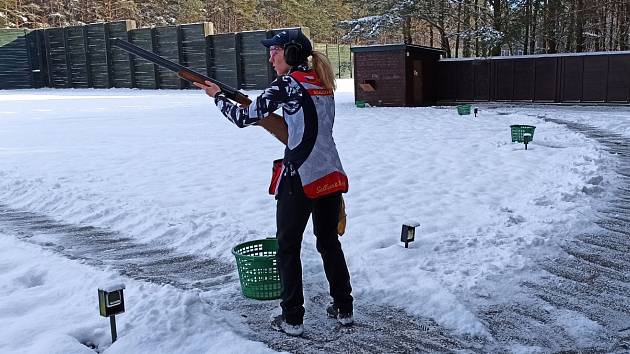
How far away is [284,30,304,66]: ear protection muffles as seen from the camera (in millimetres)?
3309

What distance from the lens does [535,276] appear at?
4520 millimetres

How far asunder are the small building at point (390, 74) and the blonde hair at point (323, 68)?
1880cm

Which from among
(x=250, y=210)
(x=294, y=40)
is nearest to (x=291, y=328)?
(x=294, y=40)

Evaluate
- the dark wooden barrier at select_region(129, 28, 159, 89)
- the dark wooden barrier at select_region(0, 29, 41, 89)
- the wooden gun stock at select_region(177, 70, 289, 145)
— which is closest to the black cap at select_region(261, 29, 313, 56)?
the wooden gun stock at select_region(177, 70, 289, 145)

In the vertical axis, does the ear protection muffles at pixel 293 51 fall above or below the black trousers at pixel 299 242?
above

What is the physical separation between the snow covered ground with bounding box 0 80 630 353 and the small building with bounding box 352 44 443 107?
23.3ft

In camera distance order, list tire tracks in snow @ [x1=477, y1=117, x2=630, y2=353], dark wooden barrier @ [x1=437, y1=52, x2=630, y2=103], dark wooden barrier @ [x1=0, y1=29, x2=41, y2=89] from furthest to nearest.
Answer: dark wooden barrier @ [x1=0, y1=29, x2=41, y2=89] < dark wooden barrier @ [x1=437, y1=52, x2=630, y2=103] < tire tracks in snow @ [x1=477, y1=117, x2=630, y2=353]

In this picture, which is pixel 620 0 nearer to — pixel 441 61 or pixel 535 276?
pixel 441 61

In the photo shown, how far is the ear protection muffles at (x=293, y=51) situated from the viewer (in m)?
3.31

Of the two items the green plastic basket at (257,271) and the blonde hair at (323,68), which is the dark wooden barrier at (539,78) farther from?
the blonde hair at (323,68)

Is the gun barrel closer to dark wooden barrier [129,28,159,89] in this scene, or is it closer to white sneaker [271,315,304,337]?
white sneaker [271,315,304,337]

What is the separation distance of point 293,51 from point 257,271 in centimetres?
155

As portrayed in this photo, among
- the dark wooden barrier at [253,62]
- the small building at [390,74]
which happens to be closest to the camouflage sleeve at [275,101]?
the small building at [390,74]

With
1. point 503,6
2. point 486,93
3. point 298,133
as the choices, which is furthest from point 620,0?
point 298,133
